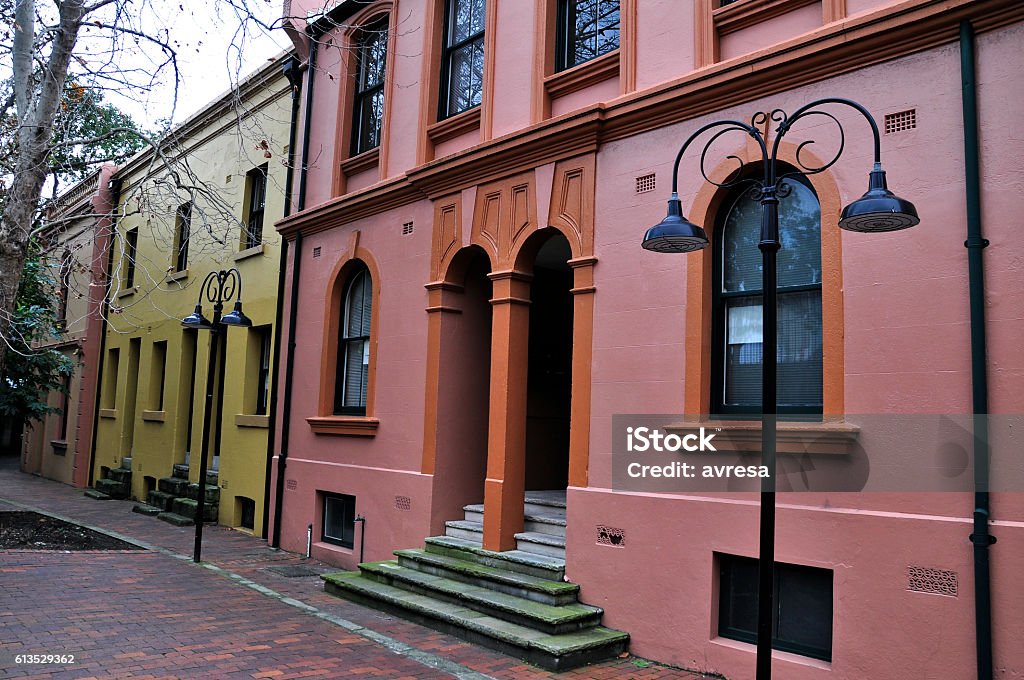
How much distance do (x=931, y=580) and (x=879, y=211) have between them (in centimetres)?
286

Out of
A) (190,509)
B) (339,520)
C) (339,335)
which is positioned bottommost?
(190,509)

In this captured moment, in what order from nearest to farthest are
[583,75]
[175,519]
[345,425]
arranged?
1. [583,75]
2. [345,425]
3. [175,519]

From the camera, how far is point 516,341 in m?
9.20

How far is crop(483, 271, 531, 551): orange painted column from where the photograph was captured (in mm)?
8859

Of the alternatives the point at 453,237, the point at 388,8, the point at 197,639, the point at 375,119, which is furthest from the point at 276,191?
the point at 197,639

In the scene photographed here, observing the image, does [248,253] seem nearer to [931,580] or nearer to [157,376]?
[157,376]

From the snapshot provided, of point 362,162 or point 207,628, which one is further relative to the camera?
point 362,162

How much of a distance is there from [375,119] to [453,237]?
10.7 ft

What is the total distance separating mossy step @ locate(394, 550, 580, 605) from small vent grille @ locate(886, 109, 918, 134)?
4814mm

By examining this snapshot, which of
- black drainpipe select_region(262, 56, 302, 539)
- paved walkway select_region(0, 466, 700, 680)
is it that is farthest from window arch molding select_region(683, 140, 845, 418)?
black drainpipe select_region(262, 56, 302, 539)

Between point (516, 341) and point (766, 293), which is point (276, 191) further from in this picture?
point (766, 293)

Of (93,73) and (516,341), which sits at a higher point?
(93,73)

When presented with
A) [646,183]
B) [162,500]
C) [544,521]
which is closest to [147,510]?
[162,500]

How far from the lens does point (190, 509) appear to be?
15.1 meters
